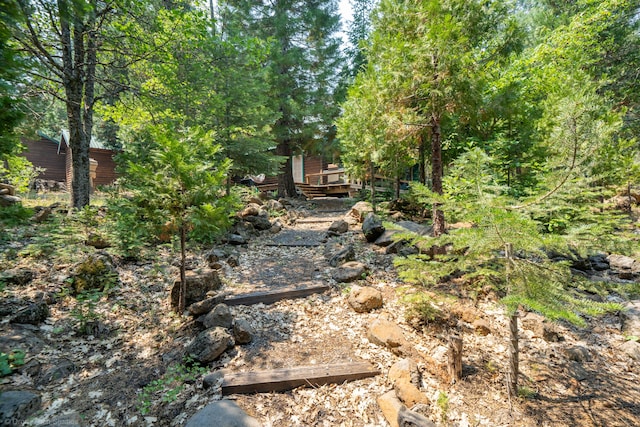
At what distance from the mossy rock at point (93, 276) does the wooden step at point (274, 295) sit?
76.1 inches

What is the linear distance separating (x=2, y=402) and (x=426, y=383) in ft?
12.1

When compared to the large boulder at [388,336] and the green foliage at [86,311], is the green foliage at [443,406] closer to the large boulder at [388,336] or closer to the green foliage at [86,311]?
the large boulder at [388,336]

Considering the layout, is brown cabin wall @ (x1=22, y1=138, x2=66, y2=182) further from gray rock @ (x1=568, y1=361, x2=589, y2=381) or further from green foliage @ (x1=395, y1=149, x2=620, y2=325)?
gray rock @ (x1=568, y1=361, x2=589, y2=381)

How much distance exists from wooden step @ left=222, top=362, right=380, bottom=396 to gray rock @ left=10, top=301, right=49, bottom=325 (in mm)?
2680

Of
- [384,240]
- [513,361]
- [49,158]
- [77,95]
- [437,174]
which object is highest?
[49,158]

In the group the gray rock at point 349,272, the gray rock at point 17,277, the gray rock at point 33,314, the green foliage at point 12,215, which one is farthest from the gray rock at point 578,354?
the gray rock at point 17,277

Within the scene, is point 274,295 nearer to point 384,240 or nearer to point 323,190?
point 384,240

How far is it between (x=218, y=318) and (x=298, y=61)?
1302 cm

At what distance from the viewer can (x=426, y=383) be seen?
2.74 meters

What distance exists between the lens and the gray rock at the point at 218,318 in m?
3.56

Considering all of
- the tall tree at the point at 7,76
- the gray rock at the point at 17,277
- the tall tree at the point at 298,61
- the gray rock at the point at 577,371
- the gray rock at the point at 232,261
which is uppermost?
the tall tree at the point at 298,61

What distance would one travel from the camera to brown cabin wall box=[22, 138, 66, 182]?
1919 centimetres

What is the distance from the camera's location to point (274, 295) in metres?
4.52

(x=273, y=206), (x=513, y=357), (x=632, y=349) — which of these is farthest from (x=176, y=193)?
(x=273, y=206)
